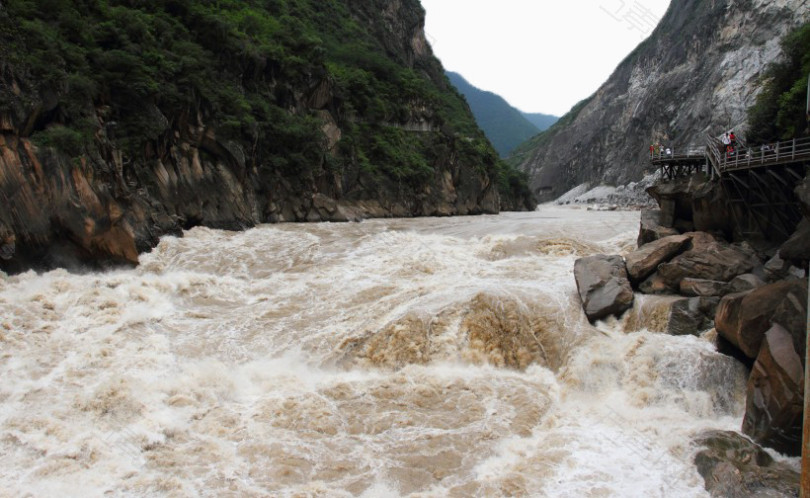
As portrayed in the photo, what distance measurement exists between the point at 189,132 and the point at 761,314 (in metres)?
25.5

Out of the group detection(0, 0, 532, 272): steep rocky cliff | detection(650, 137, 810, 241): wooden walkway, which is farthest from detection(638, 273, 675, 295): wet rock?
detection(0, 0, 532, 272): steep rocky cliff

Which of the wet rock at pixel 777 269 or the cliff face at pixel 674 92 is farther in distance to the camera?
the cliff face at pixel 674 92

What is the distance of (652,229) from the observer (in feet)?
65.0

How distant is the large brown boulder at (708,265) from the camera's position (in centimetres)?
1403

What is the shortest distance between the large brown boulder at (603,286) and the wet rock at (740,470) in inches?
201

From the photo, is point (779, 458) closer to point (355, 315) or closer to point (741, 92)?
point (355, 315)

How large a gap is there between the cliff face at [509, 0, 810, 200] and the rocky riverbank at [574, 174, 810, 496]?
20.3 meters

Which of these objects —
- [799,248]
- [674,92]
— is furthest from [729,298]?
[674,92]

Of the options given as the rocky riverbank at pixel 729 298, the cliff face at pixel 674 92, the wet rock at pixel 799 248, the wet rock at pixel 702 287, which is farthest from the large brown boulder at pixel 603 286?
the cliff face at pixel 674 92

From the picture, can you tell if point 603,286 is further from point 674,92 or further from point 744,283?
point 674,92

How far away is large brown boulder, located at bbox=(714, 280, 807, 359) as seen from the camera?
927cm

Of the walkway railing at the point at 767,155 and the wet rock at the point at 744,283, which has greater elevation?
the walkway railing at the point at 767,155

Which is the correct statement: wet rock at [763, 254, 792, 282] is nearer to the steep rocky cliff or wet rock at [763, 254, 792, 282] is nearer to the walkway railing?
the walkway railing

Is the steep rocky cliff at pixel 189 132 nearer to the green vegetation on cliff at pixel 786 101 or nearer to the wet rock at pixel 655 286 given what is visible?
the wet rock at pixel 655 286
